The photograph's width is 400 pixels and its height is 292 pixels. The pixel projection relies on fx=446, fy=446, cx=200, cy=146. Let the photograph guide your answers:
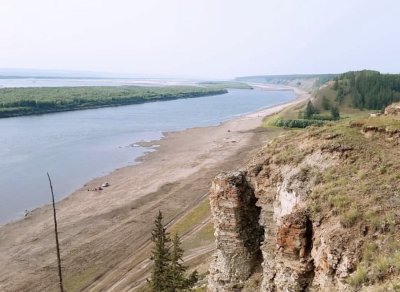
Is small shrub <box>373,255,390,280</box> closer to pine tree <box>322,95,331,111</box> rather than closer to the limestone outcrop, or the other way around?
the limestone outcrop

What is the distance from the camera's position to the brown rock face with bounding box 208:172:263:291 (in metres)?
19.1

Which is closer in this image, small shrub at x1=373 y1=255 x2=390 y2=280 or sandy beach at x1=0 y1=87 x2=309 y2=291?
small shrub at x1=373 y1=255 x2=390 y2=280

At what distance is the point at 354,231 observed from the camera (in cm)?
1395

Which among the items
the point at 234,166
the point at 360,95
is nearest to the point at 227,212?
the point at 234,166

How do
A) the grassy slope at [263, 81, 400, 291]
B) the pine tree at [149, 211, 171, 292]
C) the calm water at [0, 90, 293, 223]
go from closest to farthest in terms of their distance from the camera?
the grassy slope at [263, 81, 400, 291], the pine tree at [149, 211, 171, 292], the calm water at [0, 90, 293, 223]

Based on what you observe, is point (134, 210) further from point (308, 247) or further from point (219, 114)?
point (219, 114)

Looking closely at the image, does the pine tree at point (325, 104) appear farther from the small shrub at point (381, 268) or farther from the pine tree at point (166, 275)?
the small shrub at point (381, 268)

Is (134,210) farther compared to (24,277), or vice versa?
(134,210)

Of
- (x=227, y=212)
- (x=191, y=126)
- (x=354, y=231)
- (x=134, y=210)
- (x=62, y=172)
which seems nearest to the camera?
(x=354, y=231)

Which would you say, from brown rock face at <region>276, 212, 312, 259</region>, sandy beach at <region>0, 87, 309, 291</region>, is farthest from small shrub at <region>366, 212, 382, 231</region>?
sandy beach at <region>0, 87, 309, 291</region>

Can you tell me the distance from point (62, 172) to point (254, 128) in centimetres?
6482

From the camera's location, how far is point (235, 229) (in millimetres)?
19125

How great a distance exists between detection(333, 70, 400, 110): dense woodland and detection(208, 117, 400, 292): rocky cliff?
14299 cm

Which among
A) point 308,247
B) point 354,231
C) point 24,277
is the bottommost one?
point 24,277
